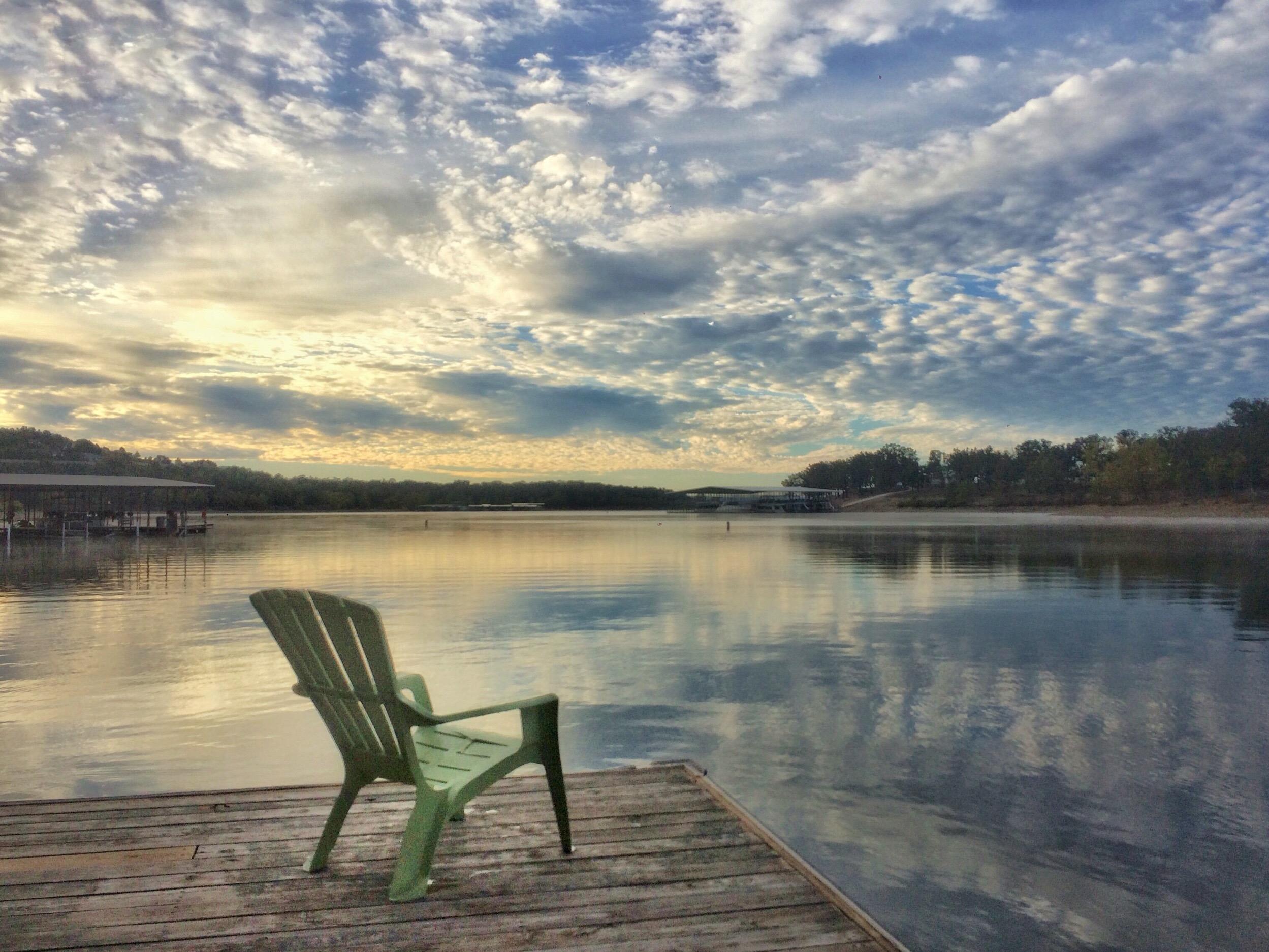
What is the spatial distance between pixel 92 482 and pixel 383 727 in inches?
1857

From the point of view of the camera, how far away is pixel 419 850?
11.4ft

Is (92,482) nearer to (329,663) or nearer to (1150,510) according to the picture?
(329,663)

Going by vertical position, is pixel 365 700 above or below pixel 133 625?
above

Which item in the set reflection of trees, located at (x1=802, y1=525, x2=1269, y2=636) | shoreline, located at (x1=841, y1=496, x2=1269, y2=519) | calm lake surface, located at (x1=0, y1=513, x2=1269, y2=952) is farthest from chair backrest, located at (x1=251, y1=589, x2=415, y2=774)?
shoreline, located at (x1=841, y1=496, x2=1269, y2=519)

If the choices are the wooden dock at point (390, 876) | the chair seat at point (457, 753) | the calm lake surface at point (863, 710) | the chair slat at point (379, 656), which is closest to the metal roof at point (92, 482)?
the calm lake surface at point (863, 710)

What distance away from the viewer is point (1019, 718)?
315 inches

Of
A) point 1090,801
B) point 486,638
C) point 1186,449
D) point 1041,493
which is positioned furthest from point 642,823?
point 1041,493

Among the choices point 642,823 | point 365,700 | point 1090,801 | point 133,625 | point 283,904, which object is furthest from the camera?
point 133,625

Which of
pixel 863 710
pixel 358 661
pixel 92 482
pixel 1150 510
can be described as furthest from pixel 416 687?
pixel 1150 510

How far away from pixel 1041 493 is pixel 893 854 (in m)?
131

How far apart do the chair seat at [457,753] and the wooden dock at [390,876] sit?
1.24 feet

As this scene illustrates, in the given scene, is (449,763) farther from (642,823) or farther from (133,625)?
(133,625)

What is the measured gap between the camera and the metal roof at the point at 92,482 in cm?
4119

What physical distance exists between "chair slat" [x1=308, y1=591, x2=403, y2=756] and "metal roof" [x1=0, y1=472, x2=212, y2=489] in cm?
4373
